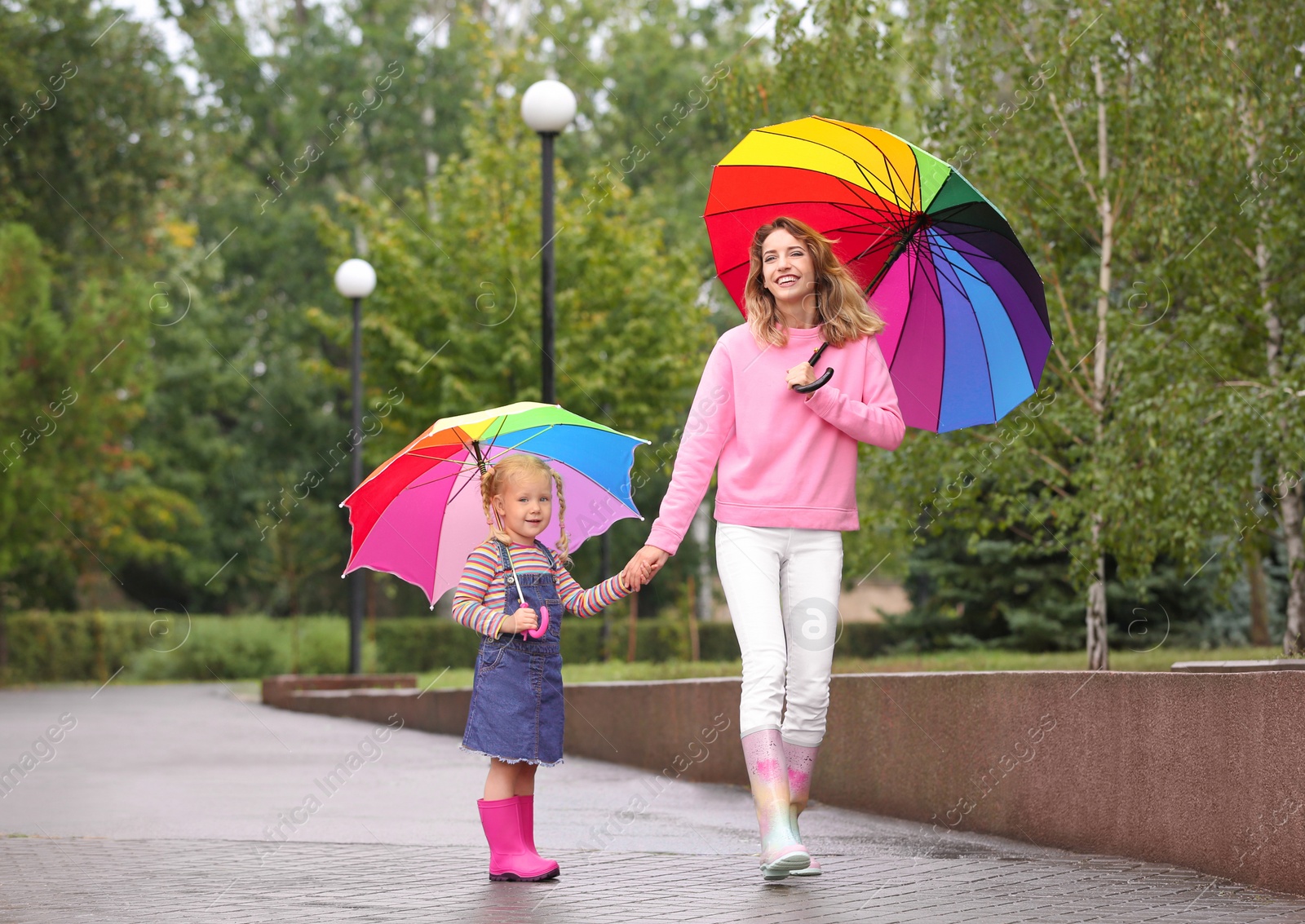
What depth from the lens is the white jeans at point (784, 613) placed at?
16.6ft

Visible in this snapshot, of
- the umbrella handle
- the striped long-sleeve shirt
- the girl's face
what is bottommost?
the umbrella handle

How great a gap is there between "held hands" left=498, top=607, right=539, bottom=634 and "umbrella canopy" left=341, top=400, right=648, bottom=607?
465 millimetres

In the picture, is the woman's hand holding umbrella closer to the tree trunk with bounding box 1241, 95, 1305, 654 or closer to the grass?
the grass

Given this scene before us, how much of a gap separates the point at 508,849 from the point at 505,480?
4.22 feet

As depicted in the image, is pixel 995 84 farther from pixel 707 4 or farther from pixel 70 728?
pixel 707 4

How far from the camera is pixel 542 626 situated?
5.16m

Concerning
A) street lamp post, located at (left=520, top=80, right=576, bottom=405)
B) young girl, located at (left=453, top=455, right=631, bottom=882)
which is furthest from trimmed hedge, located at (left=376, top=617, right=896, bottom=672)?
young girl, located at (left=453, top=455, right=631, bottom=882)

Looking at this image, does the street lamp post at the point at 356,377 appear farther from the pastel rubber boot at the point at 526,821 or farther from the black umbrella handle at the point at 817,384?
the black umbrella handle at the point at 817,384

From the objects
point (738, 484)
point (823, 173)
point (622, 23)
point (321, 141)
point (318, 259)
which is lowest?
point (738, 484)

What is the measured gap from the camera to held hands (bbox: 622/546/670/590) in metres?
4.86

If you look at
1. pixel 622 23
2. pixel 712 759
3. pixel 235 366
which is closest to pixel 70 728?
pixel 712 759

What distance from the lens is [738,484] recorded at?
517cm

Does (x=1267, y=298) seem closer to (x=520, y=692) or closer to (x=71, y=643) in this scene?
(x=520, y=692)

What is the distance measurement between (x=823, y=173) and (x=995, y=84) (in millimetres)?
6556
